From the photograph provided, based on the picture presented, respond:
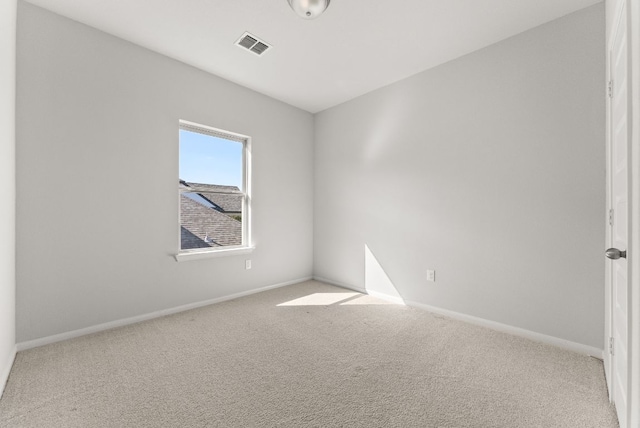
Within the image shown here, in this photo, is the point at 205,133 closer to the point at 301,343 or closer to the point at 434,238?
the point at 301,343

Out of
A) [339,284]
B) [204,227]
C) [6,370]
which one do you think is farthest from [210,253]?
[339,284]

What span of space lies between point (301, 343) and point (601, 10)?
11.2ft

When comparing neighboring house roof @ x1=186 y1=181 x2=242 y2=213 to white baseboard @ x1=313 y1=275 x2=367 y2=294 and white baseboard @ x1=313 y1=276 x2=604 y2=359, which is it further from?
white baseboard @ x1=313 y1=276 x2=604 y2=359

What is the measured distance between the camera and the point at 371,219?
3.47 metres

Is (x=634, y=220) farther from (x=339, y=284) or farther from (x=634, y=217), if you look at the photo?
(x=339, y=284)

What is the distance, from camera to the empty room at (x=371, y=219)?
4.87 feet

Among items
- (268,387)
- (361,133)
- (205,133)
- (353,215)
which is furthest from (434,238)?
(205,133)

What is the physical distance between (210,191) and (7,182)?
5.31 ft

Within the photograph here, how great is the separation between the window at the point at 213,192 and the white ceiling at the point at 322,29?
82cm

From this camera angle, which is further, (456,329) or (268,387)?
(456,329)

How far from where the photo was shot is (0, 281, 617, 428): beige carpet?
138 cm

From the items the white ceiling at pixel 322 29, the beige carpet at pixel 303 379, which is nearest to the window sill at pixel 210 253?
the beige carpet at pixel 303 379

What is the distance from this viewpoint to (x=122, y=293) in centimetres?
247

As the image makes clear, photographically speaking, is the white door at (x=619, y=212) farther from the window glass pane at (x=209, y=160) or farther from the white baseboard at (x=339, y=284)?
the window glass pane at (x=209, y=160)
